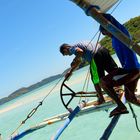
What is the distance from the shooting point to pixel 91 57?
7066 mm

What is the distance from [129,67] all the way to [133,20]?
104 metres

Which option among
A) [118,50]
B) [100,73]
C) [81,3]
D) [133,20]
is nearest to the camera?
[81,3]

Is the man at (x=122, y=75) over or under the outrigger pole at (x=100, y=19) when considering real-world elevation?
under

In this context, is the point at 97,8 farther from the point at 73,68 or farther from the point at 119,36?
the point at 73,68

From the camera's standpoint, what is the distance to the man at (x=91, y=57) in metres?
6.84

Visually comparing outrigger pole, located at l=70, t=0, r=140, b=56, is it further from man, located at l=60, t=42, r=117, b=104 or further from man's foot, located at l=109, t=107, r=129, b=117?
man, located at l=60, t=42, r=117, b=104

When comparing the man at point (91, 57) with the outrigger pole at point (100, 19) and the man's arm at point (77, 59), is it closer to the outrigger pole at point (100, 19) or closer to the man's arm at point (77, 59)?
the man's arm at point (77, 59)

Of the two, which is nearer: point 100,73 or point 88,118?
point 100,73

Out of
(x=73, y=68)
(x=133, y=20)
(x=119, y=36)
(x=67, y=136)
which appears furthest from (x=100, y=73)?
(x=133, y=20)

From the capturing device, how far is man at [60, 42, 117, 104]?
6.84 m

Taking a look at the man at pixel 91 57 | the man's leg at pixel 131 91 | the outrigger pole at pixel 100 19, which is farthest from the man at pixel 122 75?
the outrigger pole at pixel 100 19

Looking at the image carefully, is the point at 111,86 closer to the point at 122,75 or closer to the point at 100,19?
the point at 122,75

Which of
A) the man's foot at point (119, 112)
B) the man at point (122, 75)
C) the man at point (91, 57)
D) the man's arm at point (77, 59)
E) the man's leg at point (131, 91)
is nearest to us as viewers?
the man at point (122, 75)

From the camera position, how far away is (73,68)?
7.08 meters
